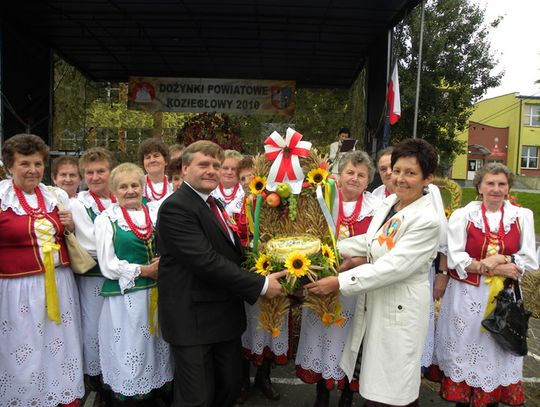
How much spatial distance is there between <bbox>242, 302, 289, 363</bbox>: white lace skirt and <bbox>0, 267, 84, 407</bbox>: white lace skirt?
1.43 meters

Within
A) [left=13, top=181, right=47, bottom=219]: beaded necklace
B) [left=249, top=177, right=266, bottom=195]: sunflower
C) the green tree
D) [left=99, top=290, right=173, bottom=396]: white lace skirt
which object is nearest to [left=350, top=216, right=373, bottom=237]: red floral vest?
[left=249, top=177, right=266, bottom=195]: sunflower

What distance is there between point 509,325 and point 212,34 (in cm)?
927

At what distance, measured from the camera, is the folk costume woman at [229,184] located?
15.8 ft

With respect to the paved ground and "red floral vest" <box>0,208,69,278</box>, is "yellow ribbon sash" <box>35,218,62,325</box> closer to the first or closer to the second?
"red floral vest" <box>0,208,69,278</box>

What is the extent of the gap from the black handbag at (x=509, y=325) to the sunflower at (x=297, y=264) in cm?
154

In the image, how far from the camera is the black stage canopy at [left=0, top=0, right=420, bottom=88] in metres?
9.09

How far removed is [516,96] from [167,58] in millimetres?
44607

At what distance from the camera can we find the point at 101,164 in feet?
12.3

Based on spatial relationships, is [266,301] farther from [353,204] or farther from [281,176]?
[353,204]

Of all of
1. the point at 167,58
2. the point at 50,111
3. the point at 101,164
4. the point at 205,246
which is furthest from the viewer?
the point at 167,58

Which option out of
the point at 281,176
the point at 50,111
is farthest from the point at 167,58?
the point at 281,176

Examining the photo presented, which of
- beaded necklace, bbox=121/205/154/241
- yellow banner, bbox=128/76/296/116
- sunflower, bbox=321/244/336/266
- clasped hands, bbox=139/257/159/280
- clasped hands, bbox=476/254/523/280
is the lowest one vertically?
clasped hands, bbox=139/257/159/280

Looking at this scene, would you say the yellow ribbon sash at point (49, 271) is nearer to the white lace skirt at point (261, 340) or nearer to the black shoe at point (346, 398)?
the white lace skirt at point (261, 340)

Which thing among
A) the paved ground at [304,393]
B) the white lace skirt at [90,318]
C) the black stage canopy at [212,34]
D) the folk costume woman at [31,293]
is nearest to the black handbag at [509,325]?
the paved ground at [304,393]
